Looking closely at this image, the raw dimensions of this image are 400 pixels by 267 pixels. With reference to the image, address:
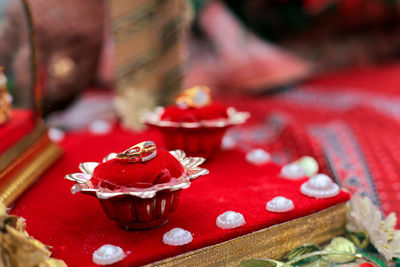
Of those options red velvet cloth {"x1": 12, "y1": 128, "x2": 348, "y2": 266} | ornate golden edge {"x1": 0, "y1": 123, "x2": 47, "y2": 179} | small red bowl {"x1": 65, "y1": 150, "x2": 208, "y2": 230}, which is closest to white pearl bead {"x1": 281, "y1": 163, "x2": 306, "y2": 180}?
red velvet cloth {"x1": 12, "y1": 128, "x2": 348, "y2": 266}

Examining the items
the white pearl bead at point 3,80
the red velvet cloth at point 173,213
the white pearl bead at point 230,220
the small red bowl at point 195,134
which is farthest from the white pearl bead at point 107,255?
the white pearl bead at point 3,80

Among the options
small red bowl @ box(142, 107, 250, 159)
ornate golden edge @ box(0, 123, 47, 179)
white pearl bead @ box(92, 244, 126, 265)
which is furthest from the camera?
small red bowl @ box(142, 107, 250, 159)

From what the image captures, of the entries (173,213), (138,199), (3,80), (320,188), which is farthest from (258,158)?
(3,80)

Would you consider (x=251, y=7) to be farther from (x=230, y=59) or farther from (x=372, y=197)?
(x=372, y=197)

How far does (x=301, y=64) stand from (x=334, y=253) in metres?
1.67

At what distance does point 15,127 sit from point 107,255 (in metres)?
0.45

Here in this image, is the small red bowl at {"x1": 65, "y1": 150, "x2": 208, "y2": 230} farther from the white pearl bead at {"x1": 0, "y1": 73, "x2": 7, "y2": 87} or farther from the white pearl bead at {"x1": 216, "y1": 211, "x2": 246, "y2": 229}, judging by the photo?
the white pearl bead at {"x1": 0, "y1": 73, "x2": 7, "y2": 87}

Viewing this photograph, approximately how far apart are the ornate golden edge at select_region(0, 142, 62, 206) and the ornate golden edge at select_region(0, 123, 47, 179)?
0.02 metres

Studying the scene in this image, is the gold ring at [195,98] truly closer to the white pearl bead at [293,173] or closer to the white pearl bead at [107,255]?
the white pearl bead at [293,173]

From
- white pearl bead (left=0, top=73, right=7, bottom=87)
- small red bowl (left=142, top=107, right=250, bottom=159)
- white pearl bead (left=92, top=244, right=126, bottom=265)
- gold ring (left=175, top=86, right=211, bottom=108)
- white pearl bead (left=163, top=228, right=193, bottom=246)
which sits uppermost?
white pearl bead (left=0, top=73, right=7, bottom=87)

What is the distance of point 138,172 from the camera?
62 centimetres

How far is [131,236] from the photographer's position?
2.14 feet

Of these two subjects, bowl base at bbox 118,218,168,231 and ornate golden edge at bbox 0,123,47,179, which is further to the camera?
ornate golden edge at bbox 0,123,47,179

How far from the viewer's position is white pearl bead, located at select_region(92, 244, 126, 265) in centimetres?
58
